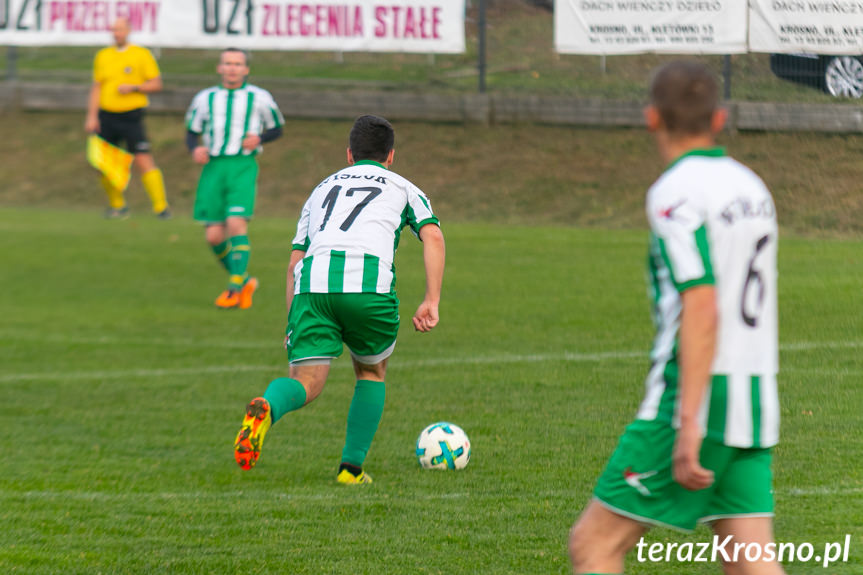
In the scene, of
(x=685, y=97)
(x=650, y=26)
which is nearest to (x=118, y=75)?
(x=650, y=26)

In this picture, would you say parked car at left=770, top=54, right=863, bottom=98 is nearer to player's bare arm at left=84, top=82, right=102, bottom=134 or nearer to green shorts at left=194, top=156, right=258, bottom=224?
green shorts at left=194, top=156, right=258, bottom=224

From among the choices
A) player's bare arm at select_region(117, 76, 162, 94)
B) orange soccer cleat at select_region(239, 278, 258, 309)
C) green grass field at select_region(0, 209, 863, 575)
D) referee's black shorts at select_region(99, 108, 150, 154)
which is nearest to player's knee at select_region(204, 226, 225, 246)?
orange soccer cleat at select_region(239, 278, 258, 309)

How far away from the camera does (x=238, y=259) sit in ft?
36.9

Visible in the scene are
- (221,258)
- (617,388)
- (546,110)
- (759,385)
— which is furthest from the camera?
(546,110)

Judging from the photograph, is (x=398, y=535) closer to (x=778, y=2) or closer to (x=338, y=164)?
(x=778, y=2)

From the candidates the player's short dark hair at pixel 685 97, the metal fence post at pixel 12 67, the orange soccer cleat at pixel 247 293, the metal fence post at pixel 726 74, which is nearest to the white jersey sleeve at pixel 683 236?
the player's short dark hair at pixel 685 97

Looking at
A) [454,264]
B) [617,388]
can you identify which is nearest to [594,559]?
[617,388]

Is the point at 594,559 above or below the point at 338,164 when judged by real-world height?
below

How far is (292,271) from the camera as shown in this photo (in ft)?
18.6

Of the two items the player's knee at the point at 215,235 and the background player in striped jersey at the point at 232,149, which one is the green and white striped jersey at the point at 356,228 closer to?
the background player in striped jersey at the point at 232,149

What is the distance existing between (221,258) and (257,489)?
608 centimetres

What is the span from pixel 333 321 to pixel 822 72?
39.6ft

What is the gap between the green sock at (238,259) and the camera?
11.2 m

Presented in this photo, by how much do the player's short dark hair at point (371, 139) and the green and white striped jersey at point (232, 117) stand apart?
5795mm
